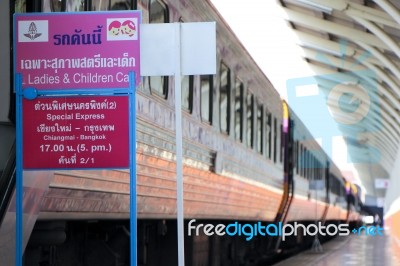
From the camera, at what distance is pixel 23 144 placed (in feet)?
17.5

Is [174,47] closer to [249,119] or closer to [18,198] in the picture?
[18,198]

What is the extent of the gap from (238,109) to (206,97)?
1.62 m

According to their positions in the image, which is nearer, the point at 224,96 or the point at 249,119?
the point at 224,96

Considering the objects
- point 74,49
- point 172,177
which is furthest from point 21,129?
point 172,177

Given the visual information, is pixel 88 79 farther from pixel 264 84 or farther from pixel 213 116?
pixel 264 84

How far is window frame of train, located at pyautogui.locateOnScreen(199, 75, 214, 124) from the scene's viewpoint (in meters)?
8.90

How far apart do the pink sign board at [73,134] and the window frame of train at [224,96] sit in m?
4.33

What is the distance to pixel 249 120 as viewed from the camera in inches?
452

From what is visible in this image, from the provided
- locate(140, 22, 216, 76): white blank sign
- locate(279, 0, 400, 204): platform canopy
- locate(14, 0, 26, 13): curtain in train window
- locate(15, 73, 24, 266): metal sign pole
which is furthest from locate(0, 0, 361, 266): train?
locate(279, 0, 400, 204): platform canopy

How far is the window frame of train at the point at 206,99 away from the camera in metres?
8.90

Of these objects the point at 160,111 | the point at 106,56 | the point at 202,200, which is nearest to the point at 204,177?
the point at 202,200

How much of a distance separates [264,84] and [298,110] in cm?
206

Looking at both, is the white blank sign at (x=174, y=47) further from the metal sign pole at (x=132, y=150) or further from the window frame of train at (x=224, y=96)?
the window frame of train at (x=224, y=96)

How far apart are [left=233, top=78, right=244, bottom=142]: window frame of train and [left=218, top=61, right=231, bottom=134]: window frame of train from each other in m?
0.38
